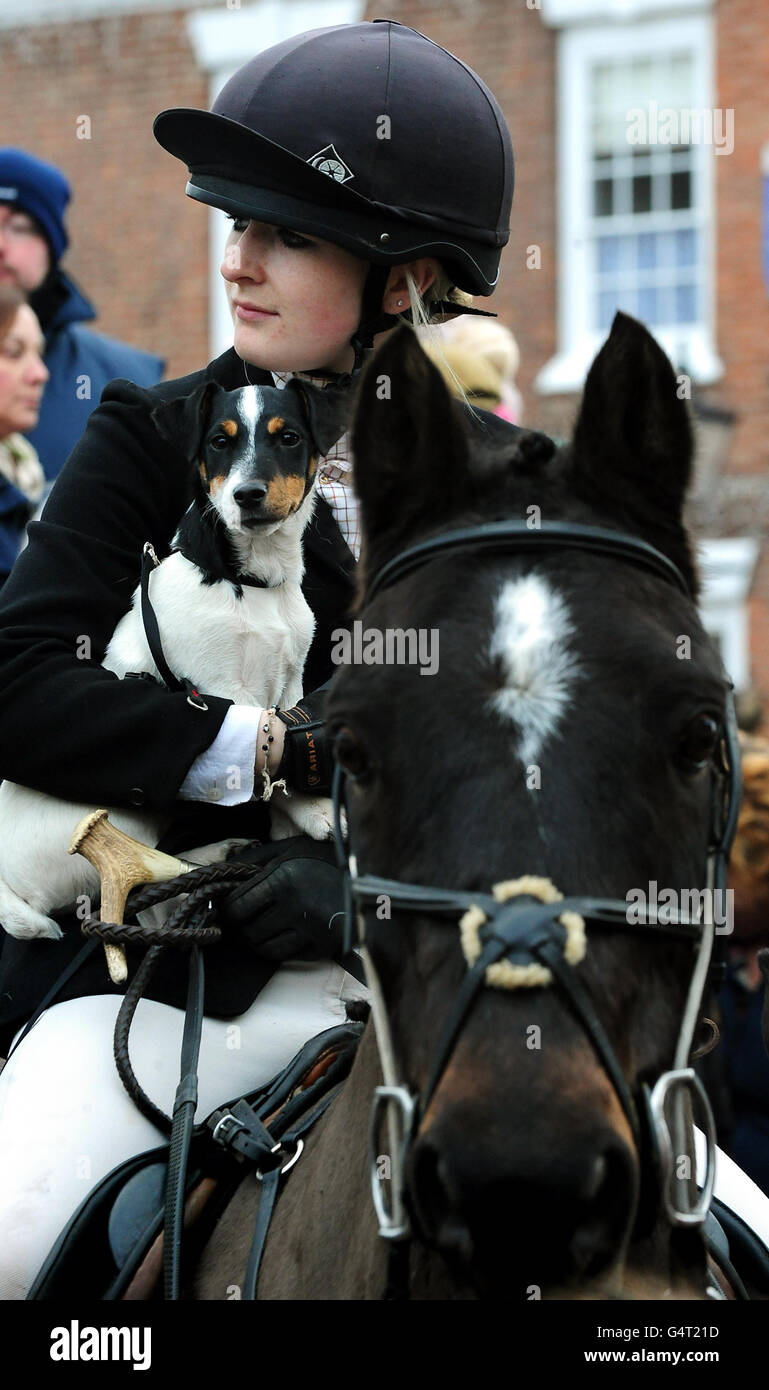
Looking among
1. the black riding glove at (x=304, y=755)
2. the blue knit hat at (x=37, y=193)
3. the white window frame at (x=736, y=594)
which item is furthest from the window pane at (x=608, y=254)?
the black riding glove at (x=304, y=755)

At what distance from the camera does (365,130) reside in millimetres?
3691

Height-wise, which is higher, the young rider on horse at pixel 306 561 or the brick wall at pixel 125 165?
the brick wall at pixel 125 165

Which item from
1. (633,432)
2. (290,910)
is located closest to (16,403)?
(290,910)

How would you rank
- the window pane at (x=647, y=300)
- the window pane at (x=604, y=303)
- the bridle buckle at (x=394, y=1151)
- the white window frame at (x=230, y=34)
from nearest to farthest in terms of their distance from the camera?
the bridle buckle at (x=394, y=1151) → the white window frame at (x=230, y=34) → the window pane at (x=647, y=300) → the window pane at (x=604, y=303)

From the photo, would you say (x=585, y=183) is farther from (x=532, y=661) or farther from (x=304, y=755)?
(x=532, y=661)

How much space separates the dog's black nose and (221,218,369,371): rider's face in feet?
0.87

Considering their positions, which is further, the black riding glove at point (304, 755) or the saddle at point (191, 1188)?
the black riding glove at point (304, 755)

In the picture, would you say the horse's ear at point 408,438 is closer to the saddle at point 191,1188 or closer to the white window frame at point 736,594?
the saddle at point 191,1188

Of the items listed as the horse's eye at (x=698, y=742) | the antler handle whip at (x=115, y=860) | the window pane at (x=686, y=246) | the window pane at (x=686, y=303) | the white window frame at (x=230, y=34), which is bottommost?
the horse's eye at (x=698, y=742)

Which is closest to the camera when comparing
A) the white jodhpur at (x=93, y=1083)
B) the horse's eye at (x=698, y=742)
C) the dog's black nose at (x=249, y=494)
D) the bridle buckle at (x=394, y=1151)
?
the bridle buckle at (x=394, y=1151)

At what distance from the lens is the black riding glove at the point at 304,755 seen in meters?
3.52

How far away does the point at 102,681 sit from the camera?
11.2ft

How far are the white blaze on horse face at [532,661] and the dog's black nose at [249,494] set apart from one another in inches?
58.3

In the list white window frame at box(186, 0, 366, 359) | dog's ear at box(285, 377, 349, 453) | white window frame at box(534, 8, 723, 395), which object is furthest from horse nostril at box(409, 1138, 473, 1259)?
white window frame at box(186, 0, 366, 359)
